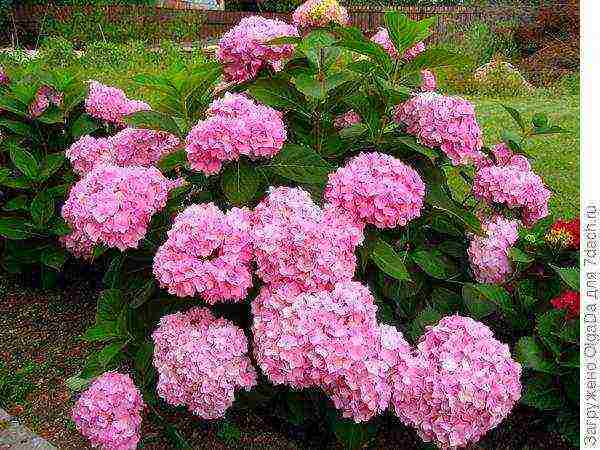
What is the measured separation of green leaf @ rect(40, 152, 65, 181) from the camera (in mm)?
3045

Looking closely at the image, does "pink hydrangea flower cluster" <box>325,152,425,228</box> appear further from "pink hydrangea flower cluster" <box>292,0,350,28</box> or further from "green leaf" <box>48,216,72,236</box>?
"green leaf" <box>48,216,72,236</box>

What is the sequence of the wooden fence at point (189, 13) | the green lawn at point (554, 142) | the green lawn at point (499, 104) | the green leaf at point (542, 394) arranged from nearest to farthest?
the green leaf at point (542, 394) → the green lawn at point (554, 142) → the green lawn at point (499, 104) → the wooden fence at point (189, 13)

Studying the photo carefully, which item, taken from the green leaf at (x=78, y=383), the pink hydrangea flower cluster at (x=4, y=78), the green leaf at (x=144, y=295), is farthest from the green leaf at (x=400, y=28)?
the pink hydrangea flower cluster at (x=4, y=78)

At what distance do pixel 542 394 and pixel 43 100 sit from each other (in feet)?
7.64

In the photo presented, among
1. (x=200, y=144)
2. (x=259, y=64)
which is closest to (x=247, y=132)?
(x=200, y=144)

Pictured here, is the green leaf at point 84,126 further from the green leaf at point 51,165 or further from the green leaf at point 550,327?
the green leaf at point 550,327

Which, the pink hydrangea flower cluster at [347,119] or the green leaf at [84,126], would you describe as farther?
the green leaf at [84,126]

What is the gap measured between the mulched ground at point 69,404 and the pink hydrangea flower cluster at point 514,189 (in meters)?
0.65

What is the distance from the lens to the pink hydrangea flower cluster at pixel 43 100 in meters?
3.17

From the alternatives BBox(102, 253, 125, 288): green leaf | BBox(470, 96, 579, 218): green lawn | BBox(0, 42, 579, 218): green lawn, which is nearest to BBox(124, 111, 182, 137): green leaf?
BBox(0, 42, 579, 218): green lawn

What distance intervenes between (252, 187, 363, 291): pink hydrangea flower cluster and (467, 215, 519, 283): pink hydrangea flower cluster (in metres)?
0.60

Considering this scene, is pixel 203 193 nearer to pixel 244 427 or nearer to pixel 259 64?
pixel 259 64

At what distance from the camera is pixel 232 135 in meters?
1.94

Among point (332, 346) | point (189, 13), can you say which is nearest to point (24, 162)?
point (332, 346)
